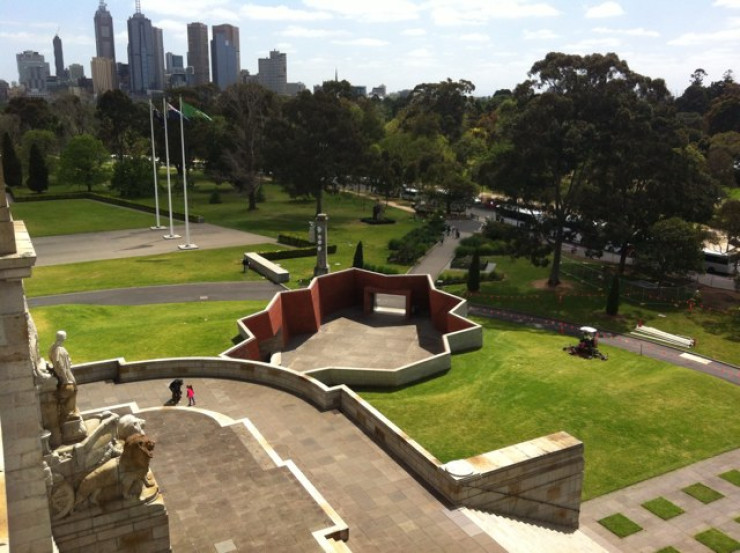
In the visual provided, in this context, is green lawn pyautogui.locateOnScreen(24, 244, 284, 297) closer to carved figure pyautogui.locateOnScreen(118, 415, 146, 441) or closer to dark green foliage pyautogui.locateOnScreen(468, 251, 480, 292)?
dark green foliage pyautogui.locateOnScreen(468, 251, 480, 292)

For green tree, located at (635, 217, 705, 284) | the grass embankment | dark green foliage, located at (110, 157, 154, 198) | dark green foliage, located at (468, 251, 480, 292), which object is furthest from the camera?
dark green foliage, located at (110, 157, 154, 198)

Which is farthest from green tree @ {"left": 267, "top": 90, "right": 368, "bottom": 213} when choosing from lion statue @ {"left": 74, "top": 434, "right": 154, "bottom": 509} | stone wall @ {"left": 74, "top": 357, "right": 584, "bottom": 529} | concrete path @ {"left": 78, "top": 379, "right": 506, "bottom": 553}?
lion statue @ {"left": 74, "top": 434, "right": 154, "bottom": 509}

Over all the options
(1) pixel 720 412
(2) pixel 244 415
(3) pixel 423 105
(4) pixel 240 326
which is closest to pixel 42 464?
(2) pixel 244 415

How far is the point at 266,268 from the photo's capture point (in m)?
54.1

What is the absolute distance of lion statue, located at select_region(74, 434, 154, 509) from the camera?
14.8m

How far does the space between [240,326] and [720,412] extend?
83.9ft

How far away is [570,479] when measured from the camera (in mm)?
21938

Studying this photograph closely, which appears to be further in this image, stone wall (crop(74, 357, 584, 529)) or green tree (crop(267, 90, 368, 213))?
green tree (crop(267, 90, 368, 213))

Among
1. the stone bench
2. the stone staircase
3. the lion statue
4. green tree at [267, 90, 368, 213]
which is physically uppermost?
green tree at [267, 90, 368, 213]

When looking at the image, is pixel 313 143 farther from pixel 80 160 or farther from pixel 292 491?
pixel 292 491

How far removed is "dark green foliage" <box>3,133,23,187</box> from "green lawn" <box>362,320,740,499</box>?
98.4 m

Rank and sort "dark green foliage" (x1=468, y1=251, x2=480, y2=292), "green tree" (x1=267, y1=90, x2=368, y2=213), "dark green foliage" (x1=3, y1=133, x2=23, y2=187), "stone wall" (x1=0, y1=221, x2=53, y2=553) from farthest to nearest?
"dark green foliage" (x1=3, y1=133, x2=23, y2=187)
"green tree" (x1=267, y1=90, x2=368, y2=213)
"dark green foliage" (x1=468, y1=251, x2=480, y2=292)
"stone wall" (x1=0, y1=221, x2=53, y2=553)

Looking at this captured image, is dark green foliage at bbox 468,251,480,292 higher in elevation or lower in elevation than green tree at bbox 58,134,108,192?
lower

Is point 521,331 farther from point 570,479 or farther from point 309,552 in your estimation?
point 309,552
